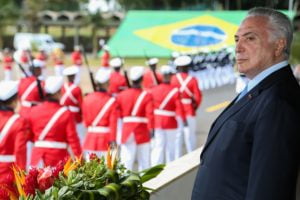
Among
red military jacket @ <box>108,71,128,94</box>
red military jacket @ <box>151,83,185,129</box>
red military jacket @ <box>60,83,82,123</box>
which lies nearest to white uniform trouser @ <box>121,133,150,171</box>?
red military jacket @ <box>151,83,185,129</box>

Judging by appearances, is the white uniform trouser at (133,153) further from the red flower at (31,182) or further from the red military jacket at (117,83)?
the red flower at (31,182)

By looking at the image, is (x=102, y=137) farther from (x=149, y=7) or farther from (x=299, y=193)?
(x=149, y=7)

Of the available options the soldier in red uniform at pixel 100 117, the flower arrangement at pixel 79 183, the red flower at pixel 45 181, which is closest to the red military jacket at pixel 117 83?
the soldier in red uniform at pixel 100 117

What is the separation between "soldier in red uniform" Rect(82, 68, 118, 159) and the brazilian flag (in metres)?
18.1

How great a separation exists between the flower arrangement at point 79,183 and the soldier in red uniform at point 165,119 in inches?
264

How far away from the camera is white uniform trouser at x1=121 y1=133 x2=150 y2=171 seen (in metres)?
8.70

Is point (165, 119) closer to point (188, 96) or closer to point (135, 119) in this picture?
point (135, 119)

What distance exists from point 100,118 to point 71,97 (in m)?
2.21

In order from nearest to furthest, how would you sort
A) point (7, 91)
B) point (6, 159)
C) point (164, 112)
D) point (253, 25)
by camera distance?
point (253, 25) → point (6, 159) → point (7, 91) → point (164, 112)

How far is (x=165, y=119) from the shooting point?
981cm

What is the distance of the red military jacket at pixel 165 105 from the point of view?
966cm

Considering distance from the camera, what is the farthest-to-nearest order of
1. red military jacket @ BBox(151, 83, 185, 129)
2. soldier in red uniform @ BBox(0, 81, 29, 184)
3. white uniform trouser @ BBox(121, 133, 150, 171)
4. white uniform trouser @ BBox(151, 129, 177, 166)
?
white uniform trouser @ BBox(151, 129, 177, 166)
red military jacket @ BBox(151, 83, 185, 129)
white uniform trouser @ BBox(121, 133, 150, 171)
soldier in red uniform @ BBox(0, 81, 29, 184)

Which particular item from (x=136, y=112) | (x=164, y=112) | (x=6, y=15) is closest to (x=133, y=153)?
(x=136, y=112)

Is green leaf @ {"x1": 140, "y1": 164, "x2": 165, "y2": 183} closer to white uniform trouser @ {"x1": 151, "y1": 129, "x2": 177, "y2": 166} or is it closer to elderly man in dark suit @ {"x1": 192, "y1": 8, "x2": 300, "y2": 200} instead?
elderly man in dark suit @ {"x1": 192, "y1": 8, "x2": 300, "y2": 200}
